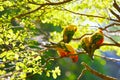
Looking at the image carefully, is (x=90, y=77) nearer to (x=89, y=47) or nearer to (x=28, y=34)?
(x=28, y=34)

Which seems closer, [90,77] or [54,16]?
[54,16]

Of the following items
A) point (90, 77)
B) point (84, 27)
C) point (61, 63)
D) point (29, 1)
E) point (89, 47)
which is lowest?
point (90, 77)

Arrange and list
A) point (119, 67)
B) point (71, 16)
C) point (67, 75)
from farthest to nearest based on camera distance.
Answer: point (119, 67), point (67, 75), point (71, 16)

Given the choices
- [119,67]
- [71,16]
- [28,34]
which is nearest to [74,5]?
[71,16]

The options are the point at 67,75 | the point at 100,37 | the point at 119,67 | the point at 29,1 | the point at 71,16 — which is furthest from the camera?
the point at 119,67

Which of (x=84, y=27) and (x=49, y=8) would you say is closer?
(x=49, y=8)

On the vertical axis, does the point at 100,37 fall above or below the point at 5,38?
above

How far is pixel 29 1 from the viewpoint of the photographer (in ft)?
17.3

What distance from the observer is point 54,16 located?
247 inches

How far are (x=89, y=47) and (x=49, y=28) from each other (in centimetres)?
1505

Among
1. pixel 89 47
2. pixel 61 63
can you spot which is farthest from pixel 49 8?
pixel 61 63

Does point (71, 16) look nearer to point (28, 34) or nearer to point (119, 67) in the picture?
point (28, 34)

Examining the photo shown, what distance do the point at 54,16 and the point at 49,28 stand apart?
12.5 m

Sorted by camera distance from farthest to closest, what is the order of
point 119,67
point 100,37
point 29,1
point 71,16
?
point 119,67 → point 71,16 → point 29,1 → point 100,37
